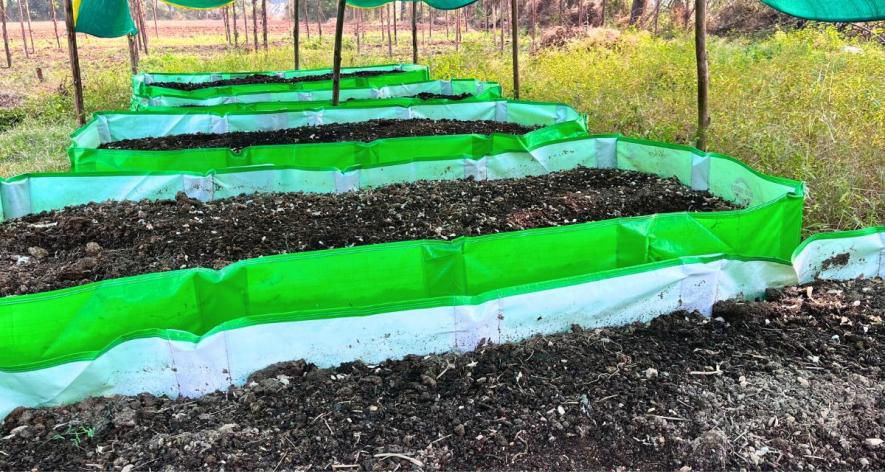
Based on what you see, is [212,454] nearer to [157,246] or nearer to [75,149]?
[157,246]

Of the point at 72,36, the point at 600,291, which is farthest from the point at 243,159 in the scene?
the point at 600,291

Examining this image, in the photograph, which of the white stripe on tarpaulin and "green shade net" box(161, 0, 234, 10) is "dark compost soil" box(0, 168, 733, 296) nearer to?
the white stripe on tarpaulin

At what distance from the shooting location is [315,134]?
17.0 ft

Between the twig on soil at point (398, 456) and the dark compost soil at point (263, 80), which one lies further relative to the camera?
the dark compost soil at point (263, 80)

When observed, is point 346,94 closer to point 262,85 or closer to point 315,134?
point 262,85

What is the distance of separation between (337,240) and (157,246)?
2.90 ft

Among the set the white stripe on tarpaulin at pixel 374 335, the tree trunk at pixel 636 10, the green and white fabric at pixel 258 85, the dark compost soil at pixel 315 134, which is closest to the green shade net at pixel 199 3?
the green and white fabric at pixel 258 85

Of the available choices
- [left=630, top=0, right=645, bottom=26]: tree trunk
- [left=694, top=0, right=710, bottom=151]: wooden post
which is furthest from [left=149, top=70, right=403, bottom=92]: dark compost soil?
[left=630, top=0, right=645, bottom=26]: tree trunk

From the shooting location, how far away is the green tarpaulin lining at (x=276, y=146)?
13.5 ft

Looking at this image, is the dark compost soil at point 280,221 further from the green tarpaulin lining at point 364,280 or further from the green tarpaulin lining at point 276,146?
the green tarpaulin lining at point 364,280

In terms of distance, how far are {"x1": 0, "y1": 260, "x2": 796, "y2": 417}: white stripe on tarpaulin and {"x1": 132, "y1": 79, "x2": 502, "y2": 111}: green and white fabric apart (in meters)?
4.53

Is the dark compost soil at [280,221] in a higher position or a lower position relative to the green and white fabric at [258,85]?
lower

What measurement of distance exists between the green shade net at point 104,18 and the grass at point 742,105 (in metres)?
0.93

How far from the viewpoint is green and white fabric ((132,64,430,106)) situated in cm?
695
